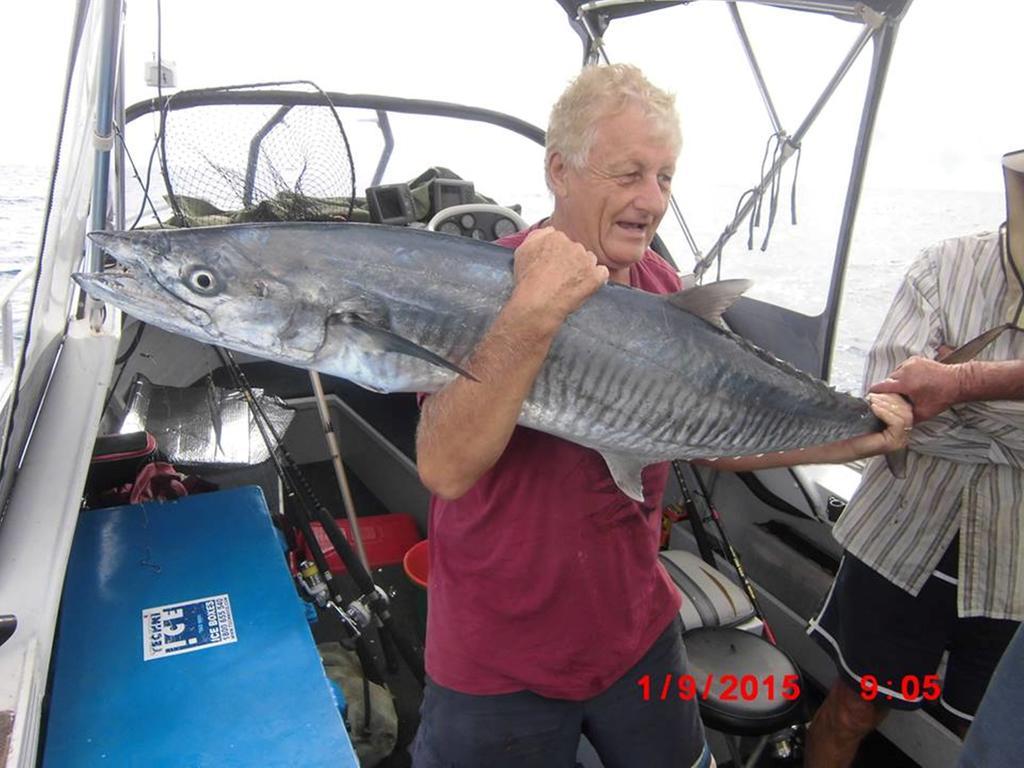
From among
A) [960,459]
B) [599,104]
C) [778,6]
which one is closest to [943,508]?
[960,459]

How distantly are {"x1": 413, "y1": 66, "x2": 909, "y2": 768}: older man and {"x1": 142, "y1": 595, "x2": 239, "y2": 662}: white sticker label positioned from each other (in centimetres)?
52

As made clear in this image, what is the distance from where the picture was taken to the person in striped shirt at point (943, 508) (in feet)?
5.82

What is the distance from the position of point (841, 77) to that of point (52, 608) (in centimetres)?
307

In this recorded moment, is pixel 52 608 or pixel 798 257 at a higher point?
pixel 798 257

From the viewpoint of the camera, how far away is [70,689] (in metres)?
1.42

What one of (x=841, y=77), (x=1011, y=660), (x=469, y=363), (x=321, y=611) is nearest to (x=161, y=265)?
(x=469, y=363)

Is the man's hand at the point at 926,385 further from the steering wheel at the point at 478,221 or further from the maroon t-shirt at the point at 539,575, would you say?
the steering wheel at the point at 478,221

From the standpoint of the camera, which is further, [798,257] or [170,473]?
[798,257]

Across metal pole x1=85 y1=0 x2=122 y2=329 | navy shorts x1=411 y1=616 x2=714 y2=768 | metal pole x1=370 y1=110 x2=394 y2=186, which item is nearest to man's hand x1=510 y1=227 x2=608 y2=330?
navy shorts x1=411 y1=616 x2=714 y2=768

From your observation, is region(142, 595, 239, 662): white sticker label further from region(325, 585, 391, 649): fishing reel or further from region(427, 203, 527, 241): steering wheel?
region(427, 203, 527, 241): steering wheel

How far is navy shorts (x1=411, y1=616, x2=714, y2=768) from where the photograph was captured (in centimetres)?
140

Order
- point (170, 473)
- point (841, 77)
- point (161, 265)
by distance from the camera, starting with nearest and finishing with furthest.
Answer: point (161, 265) → point (170, 473) → point (841, 77)

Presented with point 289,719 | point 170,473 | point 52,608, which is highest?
point 52,608

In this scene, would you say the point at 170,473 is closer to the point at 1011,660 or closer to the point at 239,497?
the point at 239,497
